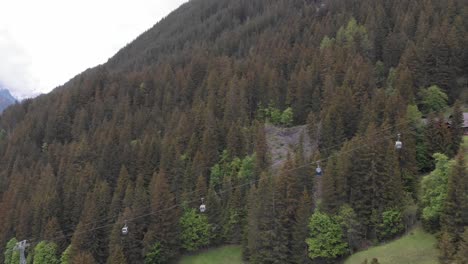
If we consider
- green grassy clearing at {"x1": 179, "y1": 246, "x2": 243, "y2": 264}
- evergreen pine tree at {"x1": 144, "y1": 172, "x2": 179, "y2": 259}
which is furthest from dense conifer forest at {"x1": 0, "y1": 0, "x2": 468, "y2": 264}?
green grassy clearing at {"x1": 179, "y1": 246, "x2": 243, "y2": 264}

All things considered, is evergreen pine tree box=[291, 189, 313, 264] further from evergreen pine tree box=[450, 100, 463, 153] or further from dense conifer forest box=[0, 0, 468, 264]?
evergreen pine tree box=[450, 100, 463, 153]

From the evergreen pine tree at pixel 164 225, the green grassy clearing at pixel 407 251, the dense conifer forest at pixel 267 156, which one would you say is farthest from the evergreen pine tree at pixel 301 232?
the evergreen pine tree at pixel 164 225

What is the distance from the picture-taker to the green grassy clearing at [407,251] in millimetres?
55688

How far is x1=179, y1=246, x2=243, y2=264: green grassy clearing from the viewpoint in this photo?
77.3 m

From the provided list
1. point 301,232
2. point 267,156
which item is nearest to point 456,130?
point 301,232

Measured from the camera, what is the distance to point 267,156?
9144 centimetres

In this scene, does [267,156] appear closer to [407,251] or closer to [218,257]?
[218,257]

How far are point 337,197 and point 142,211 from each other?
121ft

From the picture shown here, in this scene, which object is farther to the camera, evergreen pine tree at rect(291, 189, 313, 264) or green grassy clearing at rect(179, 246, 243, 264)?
green grassy clearing at rect(179, 246, 243, 264)

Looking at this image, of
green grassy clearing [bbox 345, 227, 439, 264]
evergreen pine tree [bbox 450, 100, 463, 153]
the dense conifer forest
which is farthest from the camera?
evergreen pine tree [bbox 450, 100, 463, 153]

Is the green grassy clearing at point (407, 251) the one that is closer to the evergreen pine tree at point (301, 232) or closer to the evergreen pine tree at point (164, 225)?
the evergreen pine tree at point (301, 232)

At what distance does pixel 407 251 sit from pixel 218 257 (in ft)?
111

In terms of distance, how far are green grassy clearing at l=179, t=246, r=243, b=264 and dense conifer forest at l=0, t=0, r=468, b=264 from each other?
1.86 metres

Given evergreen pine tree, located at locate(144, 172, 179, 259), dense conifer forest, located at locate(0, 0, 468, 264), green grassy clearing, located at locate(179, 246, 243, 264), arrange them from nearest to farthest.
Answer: dense conifer forest, located at locate(0, 0, 468, 264) < green grassy clearing, located at locate(179, 246, 243, 264) < evergreen pine tree, located at locate(144, 172, 179, 259)
